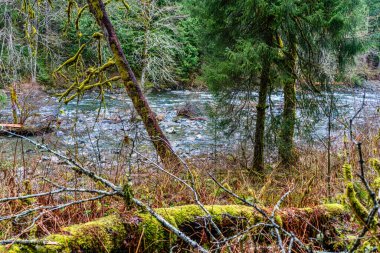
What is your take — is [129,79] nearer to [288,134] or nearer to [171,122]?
[288,134]

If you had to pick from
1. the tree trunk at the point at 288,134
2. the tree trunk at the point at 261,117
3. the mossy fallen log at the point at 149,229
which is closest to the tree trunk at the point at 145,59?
the tree trunk at the point at 288,134

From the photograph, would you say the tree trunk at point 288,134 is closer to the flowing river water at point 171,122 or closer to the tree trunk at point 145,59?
the flowing river water at point 171,122

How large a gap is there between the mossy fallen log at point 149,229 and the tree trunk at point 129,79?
2.97 m

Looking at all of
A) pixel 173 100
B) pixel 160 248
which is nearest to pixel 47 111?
pixel 173 100

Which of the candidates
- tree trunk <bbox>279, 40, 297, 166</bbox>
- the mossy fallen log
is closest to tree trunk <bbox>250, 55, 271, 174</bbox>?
tree trunk <bbox>279, 40, 297, 166</bbox>

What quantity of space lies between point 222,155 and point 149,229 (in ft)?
20.5

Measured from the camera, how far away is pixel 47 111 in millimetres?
14727

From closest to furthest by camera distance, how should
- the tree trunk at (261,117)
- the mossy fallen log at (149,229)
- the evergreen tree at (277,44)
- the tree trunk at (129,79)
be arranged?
the mossy fallen log at (149,229), the tree trunk at (129,79), the evergreen tree at (277,44), the tree trunk at (261,117)

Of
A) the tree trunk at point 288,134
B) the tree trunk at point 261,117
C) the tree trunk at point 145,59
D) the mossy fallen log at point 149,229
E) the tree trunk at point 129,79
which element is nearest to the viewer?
the mossy fallen log at point 149,229

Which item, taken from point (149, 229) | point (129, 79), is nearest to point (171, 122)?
point (129, 79)

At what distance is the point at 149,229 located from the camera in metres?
2.56

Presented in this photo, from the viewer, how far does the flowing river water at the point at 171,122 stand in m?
8.23

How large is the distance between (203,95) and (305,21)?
14586 millimetres

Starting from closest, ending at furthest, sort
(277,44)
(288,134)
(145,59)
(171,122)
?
1. (277,44)
2. (288,134)
3. (171,122)
4. (145,59)
